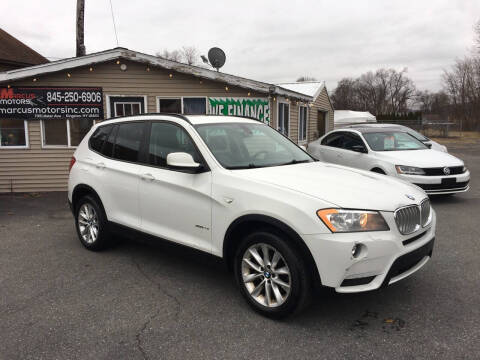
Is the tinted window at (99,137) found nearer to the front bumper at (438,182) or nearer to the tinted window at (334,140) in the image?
the front bumper at (438,182)

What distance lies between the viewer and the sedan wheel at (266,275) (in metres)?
3.21

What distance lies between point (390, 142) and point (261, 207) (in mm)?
6715

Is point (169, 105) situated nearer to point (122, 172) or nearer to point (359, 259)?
point (122, 172)

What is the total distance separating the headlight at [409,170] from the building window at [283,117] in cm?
474

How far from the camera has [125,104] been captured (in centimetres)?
1062

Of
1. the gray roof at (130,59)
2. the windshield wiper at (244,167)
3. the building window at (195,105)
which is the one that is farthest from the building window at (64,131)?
the windshield wiper at (244,167)

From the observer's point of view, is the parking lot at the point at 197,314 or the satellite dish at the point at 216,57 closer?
the parking lot at the point at 197,314

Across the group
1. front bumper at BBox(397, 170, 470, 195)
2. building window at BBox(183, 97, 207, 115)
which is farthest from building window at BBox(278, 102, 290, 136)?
front bumper at BBox(397, 170, 470, 195)

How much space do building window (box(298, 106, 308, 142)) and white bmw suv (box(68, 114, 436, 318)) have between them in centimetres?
1024

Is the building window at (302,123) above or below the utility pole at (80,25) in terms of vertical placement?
below

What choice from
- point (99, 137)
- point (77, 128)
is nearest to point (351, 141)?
point (99, 137)

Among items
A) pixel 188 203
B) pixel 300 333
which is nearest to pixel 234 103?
pixel 188 203

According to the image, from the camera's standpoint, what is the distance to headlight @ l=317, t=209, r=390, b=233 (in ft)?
9.67

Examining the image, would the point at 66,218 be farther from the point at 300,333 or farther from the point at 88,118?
the point at 300,333
